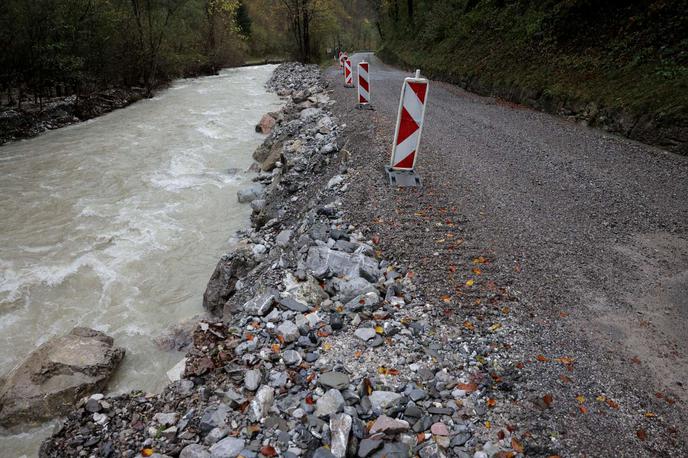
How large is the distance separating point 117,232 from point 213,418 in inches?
249

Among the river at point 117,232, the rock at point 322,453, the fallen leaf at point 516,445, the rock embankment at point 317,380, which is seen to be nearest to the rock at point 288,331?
the rock embankment at point 317,380

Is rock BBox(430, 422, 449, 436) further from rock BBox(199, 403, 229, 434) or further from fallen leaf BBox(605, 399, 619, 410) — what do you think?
rock BBox(199, 403, 229, 434)

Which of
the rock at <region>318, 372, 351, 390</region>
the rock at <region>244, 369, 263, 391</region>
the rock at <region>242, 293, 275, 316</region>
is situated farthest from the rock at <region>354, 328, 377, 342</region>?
the rock at <region>242, 293, 275, 316</region>

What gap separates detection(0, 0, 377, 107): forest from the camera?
14.7 metres

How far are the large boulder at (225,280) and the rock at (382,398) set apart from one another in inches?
121

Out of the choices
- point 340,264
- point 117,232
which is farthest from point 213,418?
point 117,232

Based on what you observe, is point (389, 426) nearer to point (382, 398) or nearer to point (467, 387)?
point (382, 398)

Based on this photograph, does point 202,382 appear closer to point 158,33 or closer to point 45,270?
point 45,270

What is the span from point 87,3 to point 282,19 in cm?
2968

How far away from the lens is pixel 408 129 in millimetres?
5461

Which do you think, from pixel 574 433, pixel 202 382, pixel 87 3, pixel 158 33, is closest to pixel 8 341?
pixel 202 382

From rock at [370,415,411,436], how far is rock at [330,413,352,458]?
0.16 metres

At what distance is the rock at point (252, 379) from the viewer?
282 cm

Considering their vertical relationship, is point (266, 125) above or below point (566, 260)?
above
